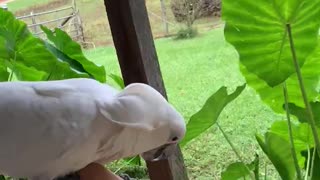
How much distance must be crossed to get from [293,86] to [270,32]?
0.18 meters

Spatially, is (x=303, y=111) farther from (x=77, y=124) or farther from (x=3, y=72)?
(x=3, y=72)

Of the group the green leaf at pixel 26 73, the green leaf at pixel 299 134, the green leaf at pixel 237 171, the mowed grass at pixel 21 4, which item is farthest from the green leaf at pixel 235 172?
the mowed grass at pixel 21 4

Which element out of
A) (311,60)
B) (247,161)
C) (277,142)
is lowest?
(247,161)

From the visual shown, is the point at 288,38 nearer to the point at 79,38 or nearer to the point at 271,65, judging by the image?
the point at 271,65

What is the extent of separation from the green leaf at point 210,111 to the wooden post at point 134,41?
5.0 inches

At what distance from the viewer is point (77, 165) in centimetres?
78

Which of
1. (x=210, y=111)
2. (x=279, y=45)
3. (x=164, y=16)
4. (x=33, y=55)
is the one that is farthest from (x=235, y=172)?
(x=33, y=55)

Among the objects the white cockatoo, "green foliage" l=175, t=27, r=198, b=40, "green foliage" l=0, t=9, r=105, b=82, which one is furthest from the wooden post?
the white cockatoo

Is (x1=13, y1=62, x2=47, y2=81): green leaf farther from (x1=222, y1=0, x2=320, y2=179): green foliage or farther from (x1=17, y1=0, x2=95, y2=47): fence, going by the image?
(x1=222, y1=0, x2=320, y2=179): green foliage

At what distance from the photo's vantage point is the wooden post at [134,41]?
1.10 m

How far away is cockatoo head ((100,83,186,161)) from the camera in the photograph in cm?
73

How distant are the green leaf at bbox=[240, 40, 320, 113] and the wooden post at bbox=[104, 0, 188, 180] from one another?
17 cm

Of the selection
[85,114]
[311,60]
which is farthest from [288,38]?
[85,114]

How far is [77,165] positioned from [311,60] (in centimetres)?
54
